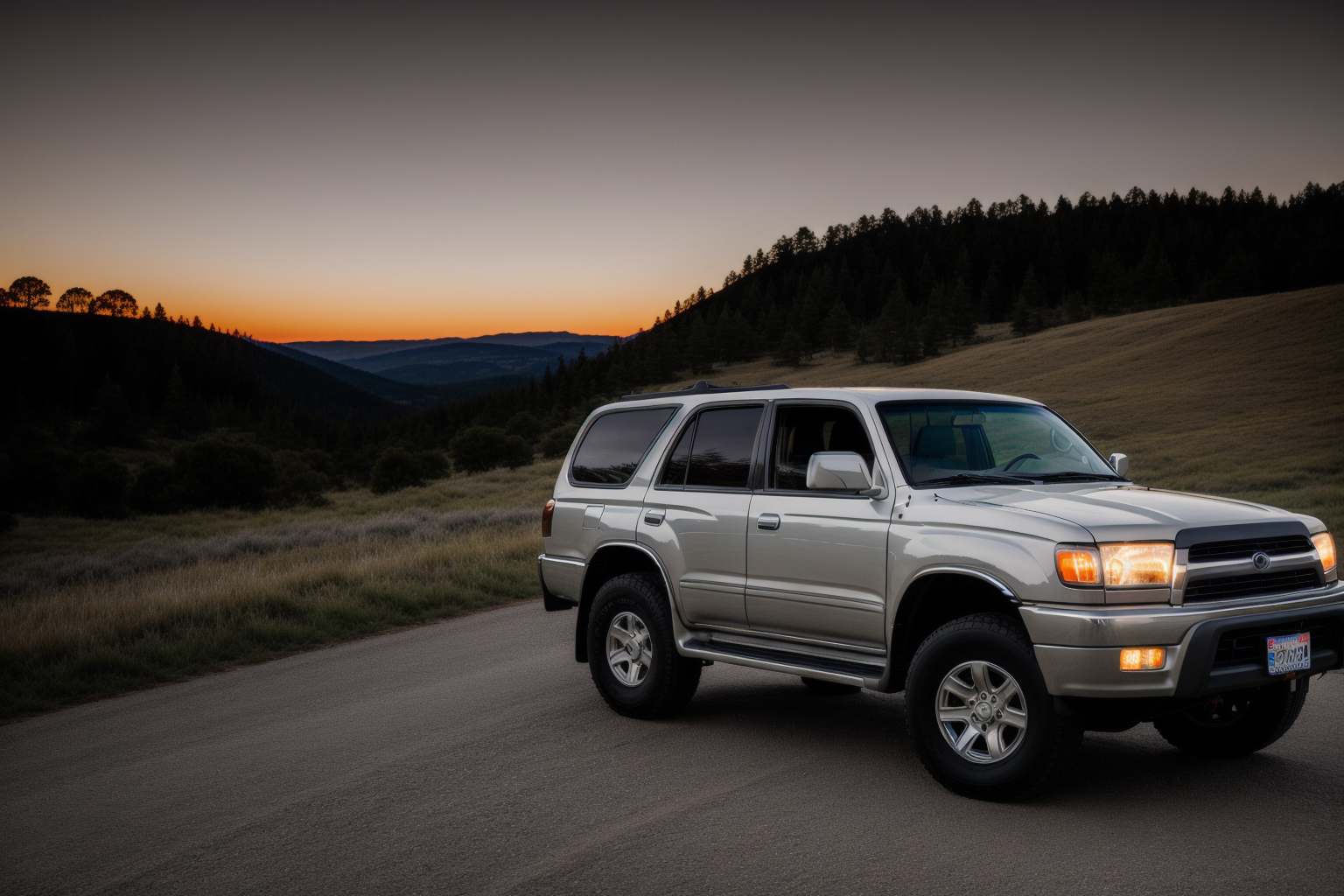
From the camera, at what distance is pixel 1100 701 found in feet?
15.1

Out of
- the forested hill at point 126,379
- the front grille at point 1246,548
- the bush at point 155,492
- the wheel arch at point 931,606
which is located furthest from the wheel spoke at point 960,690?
the forested hill at point 126,379

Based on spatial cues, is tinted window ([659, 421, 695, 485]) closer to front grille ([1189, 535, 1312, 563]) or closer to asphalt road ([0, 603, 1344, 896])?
asphalt road ([0, 603, 1344, 896])

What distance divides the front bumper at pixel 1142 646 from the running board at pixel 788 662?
1040 mm

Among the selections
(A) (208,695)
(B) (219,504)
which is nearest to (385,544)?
(A) (208,695)

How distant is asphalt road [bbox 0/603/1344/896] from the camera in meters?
4.09

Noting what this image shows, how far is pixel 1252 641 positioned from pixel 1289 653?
20cm

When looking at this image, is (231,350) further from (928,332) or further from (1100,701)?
(1100,701)

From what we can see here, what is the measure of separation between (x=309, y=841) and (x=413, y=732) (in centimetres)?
199

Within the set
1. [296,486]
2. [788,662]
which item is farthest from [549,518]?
[296,486]

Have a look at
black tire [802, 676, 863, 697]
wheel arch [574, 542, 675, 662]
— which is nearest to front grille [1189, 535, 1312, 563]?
black tire [802, 676, 863, 697]

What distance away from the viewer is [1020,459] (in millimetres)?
6008

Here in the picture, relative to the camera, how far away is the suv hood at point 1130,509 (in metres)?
4.64

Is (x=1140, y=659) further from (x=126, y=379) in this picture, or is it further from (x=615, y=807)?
(x=126, y=379)

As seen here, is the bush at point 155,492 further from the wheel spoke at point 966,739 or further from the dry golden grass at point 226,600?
the wheel spoke at point 966,739
